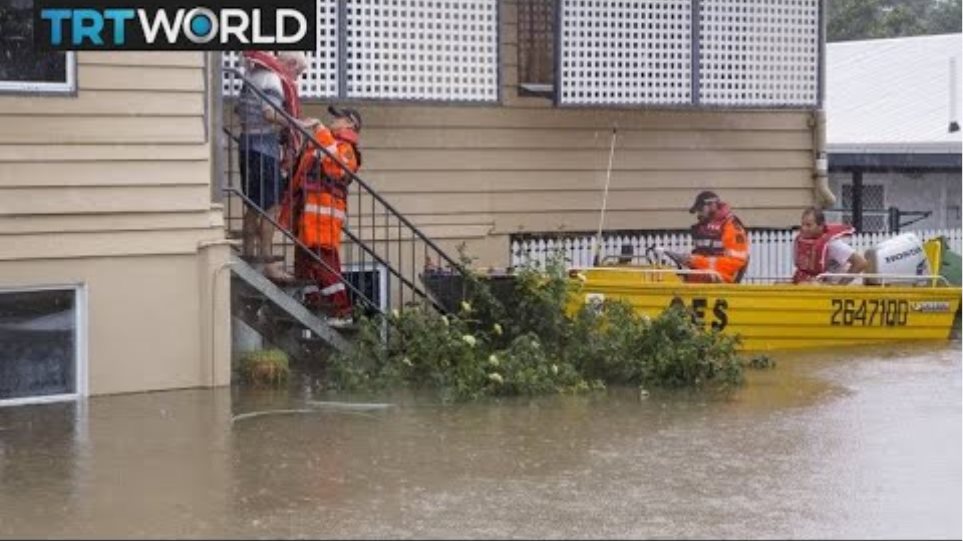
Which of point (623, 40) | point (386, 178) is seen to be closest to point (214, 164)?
point (386, 178)

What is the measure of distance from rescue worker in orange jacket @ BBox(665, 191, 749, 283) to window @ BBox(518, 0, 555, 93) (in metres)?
1.96

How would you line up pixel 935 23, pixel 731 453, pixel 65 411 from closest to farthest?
pixel 731 453, pixel 65 411, pixel 935 23

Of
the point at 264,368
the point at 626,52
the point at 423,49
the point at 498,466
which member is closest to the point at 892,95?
the point at 626,52

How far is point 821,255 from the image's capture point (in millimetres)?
18062

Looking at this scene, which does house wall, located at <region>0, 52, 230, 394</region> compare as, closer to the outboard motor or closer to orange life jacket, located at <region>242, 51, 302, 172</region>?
orange life jacket, located at <region>242, 51, 302, 172</region>

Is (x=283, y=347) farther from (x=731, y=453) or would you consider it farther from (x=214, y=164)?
(x=731, y=453)

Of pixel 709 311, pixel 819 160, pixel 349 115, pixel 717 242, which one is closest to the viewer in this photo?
pixel 349 115

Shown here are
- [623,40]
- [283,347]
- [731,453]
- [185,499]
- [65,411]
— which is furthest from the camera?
[623,40]

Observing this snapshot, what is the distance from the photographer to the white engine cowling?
1848 centimetres

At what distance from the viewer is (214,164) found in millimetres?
14234

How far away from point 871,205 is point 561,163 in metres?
13.7

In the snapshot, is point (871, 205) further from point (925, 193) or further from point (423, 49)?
point (423, 49)

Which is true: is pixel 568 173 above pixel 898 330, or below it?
above

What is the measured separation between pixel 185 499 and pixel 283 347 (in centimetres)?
526
